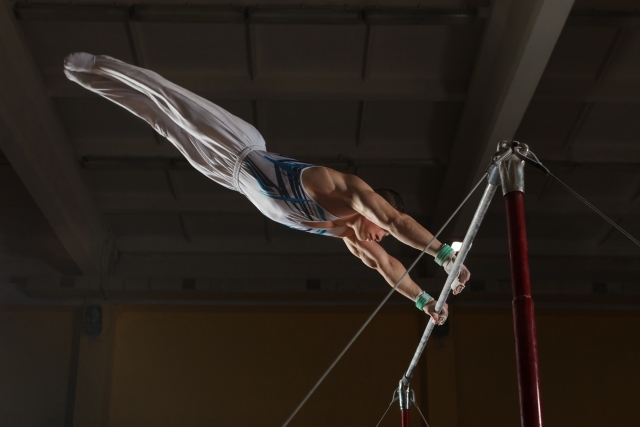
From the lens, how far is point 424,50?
6.09 m

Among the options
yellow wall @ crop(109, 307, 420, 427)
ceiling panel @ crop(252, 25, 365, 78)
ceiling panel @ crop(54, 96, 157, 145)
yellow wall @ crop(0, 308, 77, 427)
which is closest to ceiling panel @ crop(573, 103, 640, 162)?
ceiling panel @ crop(252, 25, 365, 78)

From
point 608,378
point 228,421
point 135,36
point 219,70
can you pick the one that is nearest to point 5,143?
point 135,36

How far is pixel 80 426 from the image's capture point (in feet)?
25.7

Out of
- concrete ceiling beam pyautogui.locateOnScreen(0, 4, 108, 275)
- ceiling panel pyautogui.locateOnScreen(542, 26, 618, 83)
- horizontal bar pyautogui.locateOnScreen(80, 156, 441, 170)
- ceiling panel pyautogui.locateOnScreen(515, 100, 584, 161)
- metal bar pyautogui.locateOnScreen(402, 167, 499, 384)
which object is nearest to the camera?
metal bar pyautogui.locateOnScreen(402, 167, 499, 384)

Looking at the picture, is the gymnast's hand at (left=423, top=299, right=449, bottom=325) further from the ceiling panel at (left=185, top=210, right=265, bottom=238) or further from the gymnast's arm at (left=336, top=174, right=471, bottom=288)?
the ceiling panel at (left=185, top=210, right=265, bottom=238)

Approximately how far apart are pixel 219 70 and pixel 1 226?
11.4ft

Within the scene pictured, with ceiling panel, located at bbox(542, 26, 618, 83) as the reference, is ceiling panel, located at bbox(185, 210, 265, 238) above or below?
below

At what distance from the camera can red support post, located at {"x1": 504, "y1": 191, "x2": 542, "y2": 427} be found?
1775 mm

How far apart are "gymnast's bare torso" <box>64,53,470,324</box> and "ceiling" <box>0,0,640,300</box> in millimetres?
2210

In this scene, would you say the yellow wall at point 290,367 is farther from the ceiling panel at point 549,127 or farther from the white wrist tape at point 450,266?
the white wrist tape at point 450,266

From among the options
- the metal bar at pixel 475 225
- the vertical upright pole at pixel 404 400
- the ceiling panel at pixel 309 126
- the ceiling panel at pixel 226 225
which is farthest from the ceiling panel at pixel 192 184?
the metal bar at pixel 475 225

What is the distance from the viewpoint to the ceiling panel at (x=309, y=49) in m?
5.92

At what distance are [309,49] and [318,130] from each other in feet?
3.38

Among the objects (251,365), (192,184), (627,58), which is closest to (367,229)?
(627,58)
